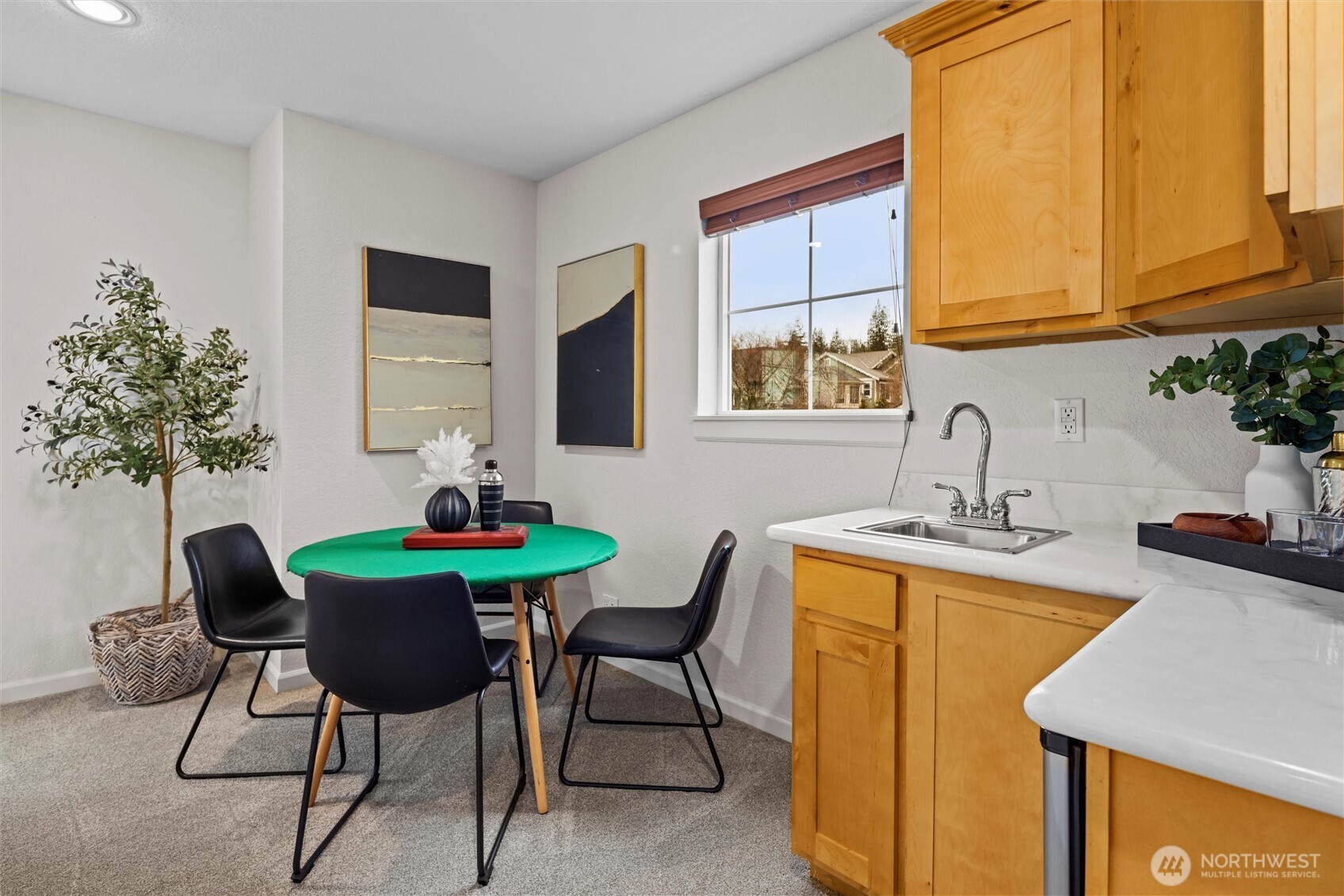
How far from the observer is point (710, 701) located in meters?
2.89

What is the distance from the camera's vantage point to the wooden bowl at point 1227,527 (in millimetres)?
1325

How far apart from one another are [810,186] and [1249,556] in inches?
70.2

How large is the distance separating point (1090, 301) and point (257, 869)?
2.50 meters

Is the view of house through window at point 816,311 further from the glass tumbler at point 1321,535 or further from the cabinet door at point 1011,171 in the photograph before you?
the glass tumbler at point 1321,535

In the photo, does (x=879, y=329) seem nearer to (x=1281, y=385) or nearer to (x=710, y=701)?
(x=1281, y=385)

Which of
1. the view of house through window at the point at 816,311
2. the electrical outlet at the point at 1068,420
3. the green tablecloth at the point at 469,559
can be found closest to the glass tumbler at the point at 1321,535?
the electrical outlet at the point at 1068,420

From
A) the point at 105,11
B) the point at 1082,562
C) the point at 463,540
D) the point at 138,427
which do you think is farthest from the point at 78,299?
the point at 1082,562

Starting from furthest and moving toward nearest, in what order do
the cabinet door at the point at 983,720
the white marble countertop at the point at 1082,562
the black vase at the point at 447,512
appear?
A: the black vase at the point at 447,512
the cabinet door at the point at 983,720
the white marble countertop at the point at 1082,562

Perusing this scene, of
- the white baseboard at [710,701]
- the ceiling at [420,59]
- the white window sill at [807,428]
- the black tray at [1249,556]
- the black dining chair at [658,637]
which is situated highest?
the ceiling at [420,59]

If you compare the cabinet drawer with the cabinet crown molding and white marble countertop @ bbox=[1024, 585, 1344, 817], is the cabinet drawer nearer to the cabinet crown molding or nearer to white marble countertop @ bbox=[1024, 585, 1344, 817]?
white marble countertop @ bbox=[1024, 585, 1344, 817]

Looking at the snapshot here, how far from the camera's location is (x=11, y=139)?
A: 2848 mm

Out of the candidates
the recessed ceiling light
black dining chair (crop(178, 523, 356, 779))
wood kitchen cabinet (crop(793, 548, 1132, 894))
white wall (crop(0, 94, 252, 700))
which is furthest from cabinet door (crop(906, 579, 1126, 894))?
white wall (crop(0, 94, 252, 700))

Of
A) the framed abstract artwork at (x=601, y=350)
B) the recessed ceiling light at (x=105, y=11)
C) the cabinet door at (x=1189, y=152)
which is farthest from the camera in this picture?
the framed abstract artwork at (x=601, y=350)

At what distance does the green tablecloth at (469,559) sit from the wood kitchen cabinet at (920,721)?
769 millimetres
